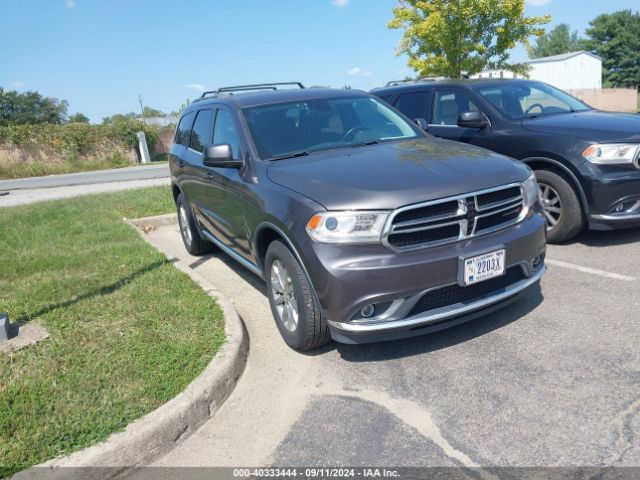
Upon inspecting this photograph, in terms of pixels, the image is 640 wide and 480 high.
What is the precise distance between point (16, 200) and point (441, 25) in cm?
1271

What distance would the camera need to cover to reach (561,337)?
3.80 meters

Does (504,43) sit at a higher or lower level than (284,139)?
higher

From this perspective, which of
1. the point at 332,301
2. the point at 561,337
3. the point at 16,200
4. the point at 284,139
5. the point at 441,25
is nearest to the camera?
the point at 332,301

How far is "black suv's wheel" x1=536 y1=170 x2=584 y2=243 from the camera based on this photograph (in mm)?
5566

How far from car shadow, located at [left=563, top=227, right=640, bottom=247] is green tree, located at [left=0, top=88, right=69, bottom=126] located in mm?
80467

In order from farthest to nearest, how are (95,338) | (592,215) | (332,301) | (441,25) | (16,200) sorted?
(441,25), (16,200), (592,215), (95,338), (332,301)

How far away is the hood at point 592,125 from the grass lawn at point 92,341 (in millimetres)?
3950

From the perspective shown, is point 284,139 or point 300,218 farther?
point 284,139

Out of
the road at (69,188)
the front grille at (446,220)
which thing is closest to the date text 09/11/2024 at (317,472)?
the front grille at (446,220)

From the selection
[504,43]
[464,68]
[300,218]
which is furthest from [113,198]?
[504,43]

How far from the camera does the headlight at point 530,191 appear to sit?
3845mm

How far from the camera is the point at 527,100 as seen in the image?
6703 millimetres

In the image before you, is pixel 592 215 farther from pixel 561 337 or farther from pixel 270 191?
pixel 270 191

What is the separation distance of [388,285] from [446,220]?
57 centimetres
